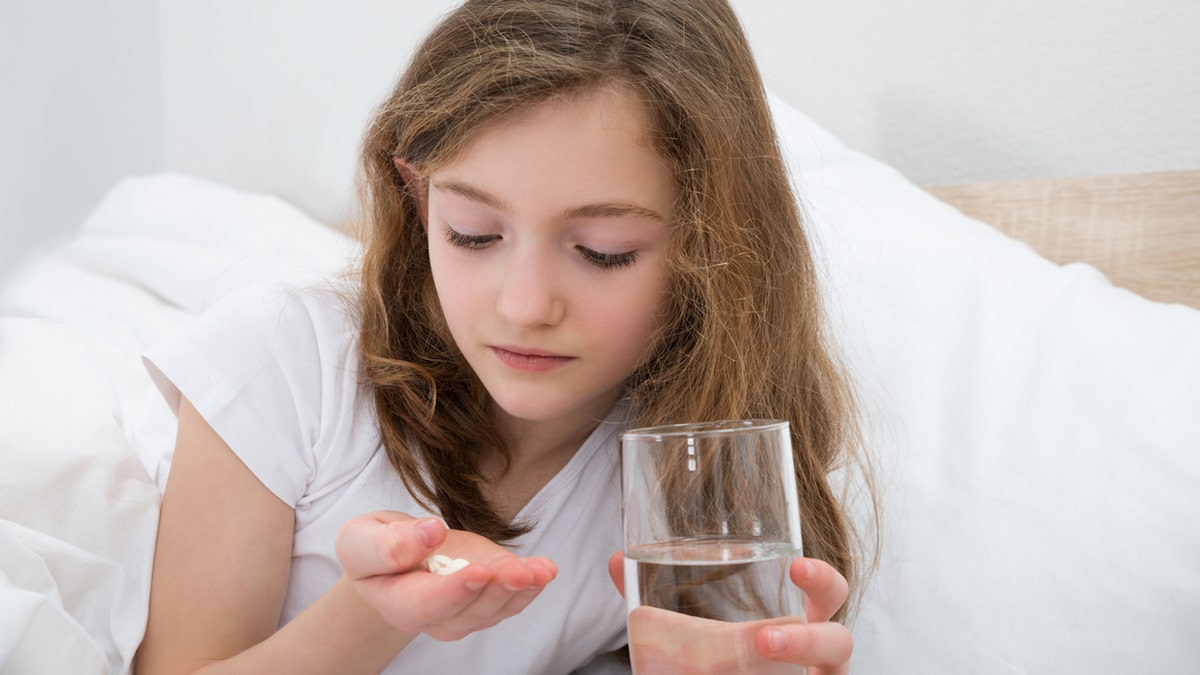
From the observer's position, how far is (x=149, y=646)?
0.98 metres

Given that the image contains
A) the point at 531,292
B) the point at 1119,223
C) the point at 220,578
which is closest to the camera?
the point at 531,292

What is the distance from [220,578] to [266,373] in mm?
198

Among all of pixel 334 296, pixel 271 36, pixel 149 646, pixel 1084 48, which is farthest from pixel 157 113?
pixel 1084 48

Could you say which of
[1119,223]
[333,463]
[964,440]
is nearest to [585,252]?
[333,463]

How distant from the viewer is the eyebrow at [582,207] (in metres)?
0.87

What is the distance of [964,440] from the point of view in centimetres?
113

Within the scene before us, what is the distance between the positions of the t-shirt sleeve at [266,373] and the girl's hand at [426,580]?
1.04 feet

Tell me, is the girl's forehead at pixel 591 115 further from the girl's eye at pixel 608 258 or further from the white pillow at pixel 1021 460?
the white pillow at pixel 1021 460

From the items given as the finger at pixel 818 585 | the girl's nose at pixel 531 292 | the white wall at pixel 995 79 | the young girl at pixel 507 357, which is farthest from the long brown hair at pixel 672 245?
the white wall at pixel 995 79

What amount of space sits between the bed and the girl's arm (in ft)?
0.10

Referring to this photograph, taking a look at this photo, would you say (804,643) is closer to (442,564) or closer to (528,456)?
(442,564)

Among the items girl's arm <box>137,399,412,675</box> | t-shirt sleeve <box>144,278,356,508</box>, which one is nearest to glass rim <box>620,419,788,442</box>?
girl's arm <box>137,399,412,675</box>

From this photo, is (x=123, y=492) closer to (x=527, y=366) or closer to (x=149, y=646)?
(x=149, y=646)

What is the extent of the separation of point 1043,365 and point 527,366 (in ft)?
1.89
